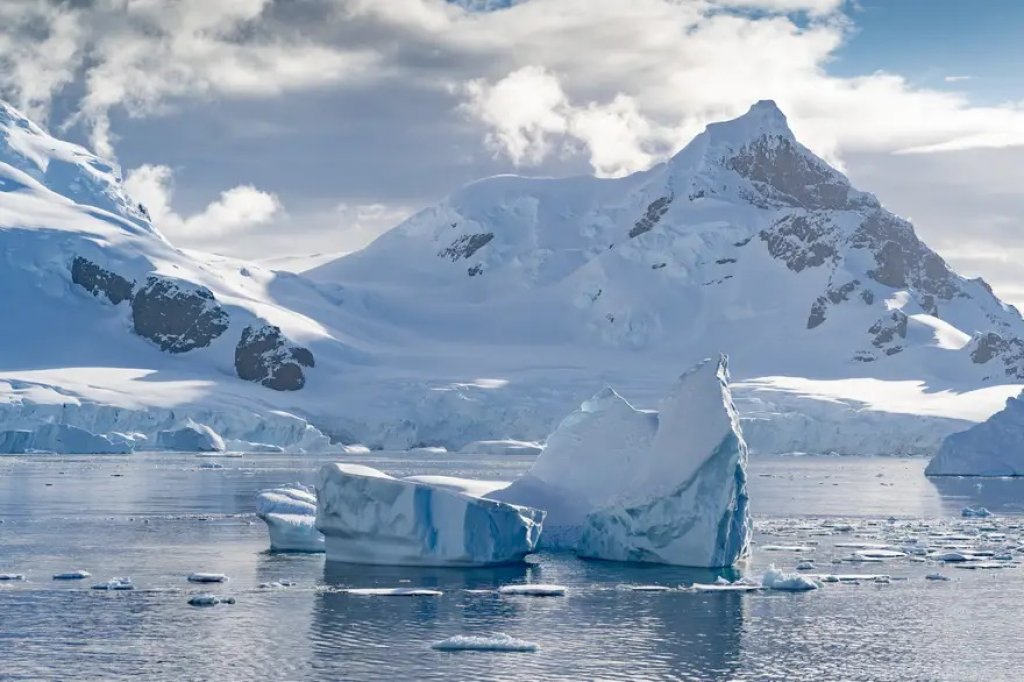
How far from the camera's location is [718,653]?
2862 cm

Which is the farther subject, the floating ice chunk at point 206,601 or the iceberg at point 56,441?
the iceberg at point 56,441

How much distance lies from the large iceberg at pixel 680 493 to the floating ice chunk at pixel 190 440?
278 ft

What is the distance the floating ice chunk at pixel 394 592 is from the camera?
34500 millimetres

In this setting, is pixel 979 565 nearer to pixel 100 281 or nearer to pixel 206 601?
pixel 206 601

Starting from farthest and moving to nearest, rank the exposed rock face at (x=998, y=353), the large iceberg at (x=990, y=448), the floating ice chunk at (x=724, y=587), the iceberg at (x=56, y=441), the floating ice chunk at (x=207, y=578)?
the exposed rock face at (x=998, y=353), the iceberg at (x=56, y=441), the large iceberg at (x=990, y=448), the floating ice chunk at (x=207, y=578), the floating ice chunk at (x=724, y=587)

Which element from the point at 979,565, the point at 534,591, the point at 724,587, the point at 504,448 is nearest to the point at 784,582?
the point at 724,587

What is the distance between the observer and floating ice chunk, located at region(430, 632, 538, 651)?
2830 cm

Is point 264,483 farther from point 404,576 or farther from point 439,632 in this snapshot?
point 439,632

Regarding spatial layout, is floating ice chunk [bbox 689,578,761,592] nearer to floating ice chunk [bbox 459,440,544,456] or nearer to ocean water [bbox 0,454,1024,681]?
ocean water [bbox 0,454,1024,681]

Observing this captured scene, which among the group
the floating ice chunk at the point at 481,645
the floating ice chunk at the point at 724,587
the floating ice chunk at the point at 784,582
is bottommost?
the floating ice chunk at the point at 481,645

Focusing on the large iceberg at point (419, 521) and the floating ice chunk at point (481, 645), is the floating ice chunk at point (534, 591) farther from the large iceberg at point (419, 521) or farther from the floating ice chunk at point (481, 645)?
the floating ice chunk at point (481, 645)

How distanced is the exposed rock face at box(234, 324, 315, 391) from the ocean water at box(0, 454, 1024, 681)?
118m

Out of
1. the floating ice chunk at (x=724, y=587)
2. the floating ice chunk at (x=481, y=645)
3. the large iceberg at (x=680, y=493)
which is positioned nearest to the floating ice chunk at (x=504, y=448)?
the large iceberg at (x=680, y=493)

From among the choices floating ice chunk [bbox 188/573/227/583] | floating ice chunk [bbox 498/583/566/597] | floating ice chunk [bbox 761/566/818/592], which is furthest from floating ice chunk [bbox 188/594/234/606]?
floating ice chunk [bbox 761/566/818/592]
